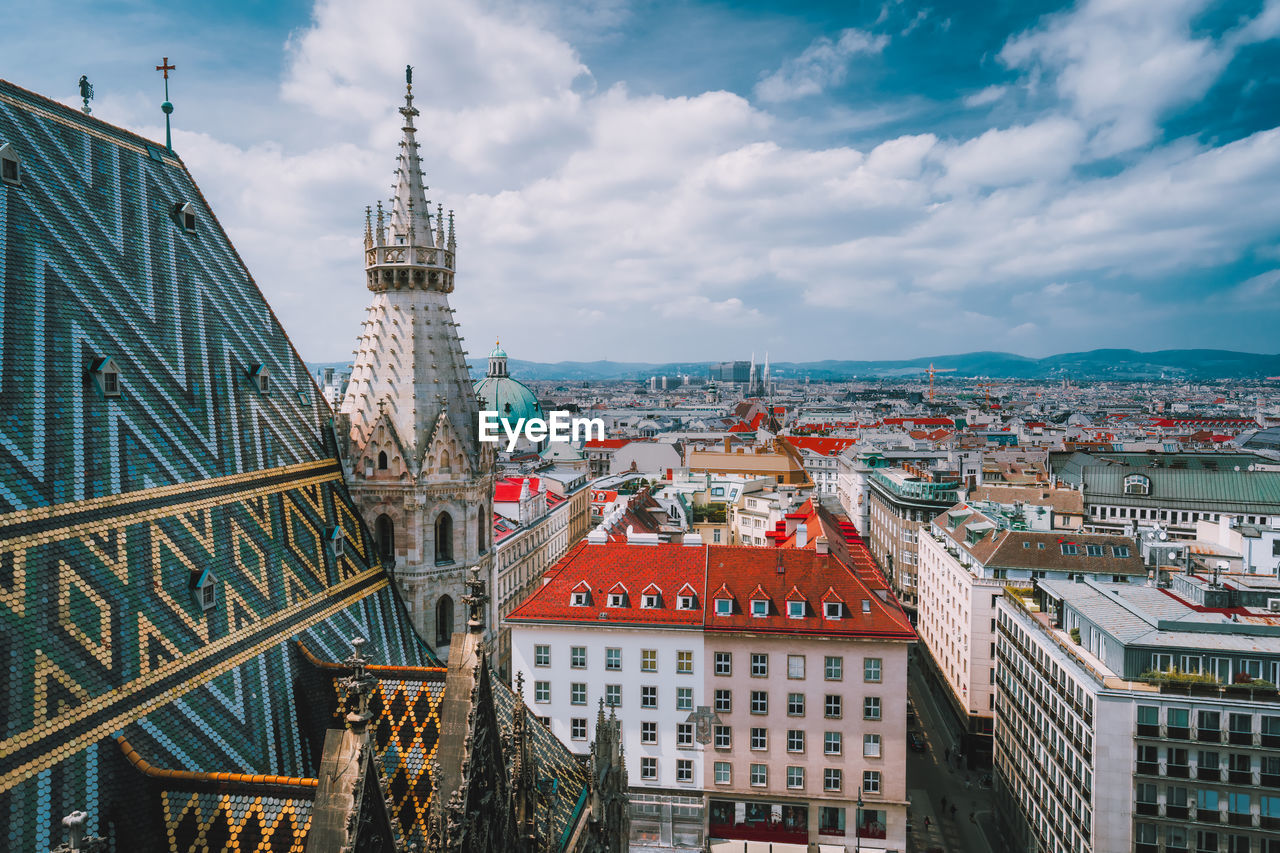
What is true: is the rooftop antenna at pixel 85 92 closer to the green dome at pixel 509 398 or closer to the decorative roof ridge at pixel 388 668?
the decorative roof ridge at pixel 388 668

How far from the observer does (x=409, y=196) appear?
89.2 feet

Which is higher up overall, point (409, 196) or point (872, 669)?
point (409, 196)

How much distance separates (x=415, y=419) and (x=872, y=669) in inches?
1032

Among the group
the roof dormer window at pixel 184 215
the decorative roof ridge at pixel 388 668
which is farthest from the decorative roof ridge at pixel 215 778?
the roof dormer window at pixel 184 215

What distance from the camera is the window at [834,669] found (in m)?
40.8

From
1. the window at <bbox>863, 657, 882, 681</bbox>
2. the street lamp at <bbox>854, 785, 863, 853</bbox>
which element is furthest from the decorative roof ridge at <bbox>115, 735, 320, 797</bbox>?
the street lamp at <bbox>854, 785, 863, 853</bbox>

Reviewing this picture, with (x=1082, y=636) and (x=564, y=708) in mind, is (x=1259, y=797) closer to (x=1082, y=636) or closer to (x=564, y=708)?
(x=1082, y=636)

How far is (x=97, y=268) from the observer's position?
18.3 meters

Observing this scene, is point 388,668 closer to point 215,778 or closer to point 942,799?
point 215,778

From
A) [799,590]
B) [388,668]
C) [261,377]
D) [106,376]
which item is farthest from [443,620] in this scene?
[799,590]

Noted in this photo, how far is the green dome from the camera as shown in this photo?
132 meters

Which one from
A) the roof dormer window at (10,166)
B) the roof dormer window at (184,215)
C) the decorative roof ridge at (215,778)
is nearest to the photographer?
the decorative roof ridge at (215,778)

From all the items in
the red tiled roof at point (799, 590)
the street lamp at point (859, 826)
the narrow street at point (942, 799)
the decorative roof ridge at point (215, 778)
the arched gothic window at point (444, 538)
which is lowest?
the narrow street at point (942, 799)

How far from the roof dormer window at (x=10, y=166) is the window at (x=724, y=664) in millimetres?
34353
